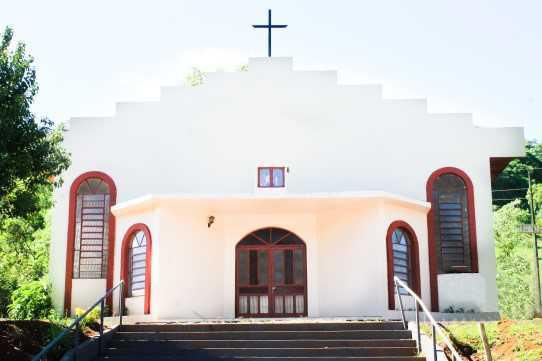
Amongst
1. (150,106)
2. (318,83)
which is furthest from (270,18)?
(150,106)

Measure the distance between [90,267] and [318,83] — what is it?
7.51m

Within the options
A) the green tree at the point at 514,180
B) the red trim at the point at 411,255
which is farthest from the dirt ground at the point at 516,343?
the green tree at the point at 514,180

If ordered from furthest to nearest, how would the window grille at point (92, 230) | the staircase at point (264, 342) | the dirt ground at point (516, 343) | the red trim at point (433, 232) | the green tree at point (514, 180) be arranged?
the green tree at point (514, 180) < the window grille at point (92, 230) < the red trim at point (433, 232) < the staircase at point (264, 342) < the dirt ground at point (516, 343)

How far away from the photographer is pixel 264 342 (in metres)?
13.6

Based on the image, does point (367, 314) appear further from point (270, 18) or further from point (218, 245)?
point (270, 18)

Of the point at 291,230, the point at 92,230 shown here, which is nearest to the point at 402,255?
the point at 291,230

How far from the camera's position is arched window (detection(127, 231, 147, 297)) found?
18.1 m

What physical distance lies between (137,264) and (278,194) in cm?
381

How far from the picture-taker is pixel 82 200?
20.0 meters

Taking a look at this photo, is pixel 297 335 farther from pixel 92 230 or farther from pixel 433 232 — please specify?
pixel 92 230

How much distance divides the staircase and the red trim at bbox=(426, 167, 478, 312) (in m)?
4.85

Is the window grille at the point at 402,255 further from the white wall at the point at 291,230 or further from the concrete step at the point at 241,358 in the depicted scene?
the concrete step at the point at 241,358

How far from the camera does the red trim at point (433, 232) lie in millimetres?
18922

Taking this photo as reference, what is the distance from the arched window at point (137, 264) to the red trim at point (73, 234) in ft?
2.73
